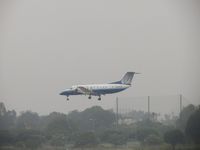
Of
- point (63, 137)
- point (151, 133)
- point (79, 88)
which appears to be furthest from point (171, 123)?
point (79, 88)

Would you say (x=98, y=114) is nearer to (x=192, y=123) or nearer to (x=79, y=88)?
(x=79, y=88)

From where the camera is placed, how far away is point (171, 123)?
77562 millimetres

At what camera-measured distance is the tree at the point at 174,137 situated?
69.6m

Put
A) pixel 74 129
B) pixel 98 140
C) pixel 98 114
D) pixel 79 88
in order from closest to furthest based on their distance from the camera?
pixel 98 140, pixel 74 129, pixel 98 114, pixel 79 88

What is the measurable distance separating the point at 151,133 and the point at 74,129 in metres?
8.12

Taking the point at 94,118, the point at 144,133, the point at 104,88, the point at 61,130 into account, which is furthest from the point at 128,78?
the point at 144,133

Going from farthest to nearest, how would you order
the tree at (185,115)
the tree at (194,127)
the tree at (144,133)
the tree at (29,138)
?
the tree at (144,133) → the tree at (185,115) → the tree at (29,138) → the tree at (194,127)

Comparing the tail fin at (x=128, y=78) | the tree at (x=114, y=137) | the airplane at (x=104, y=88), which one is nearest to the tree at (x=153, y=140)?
the tree at (x=114, y=137)

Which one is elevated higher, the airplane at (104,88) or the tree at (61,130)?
the airplane at (104,88)

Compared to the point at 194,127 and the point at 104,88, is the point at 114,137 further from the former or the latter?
the point at 104,88

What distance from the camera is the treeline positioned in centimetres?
7131

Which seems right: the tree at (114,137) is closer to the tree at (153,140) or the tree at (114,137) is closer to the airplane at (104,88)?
the tree at (153,140)

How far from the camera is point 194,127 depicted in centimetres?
7075

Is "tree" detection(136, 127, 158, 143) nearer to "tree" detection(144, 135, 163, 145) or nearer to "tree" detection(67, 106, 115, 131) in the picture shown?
"tree" detection(144, 135, 163, 145)
